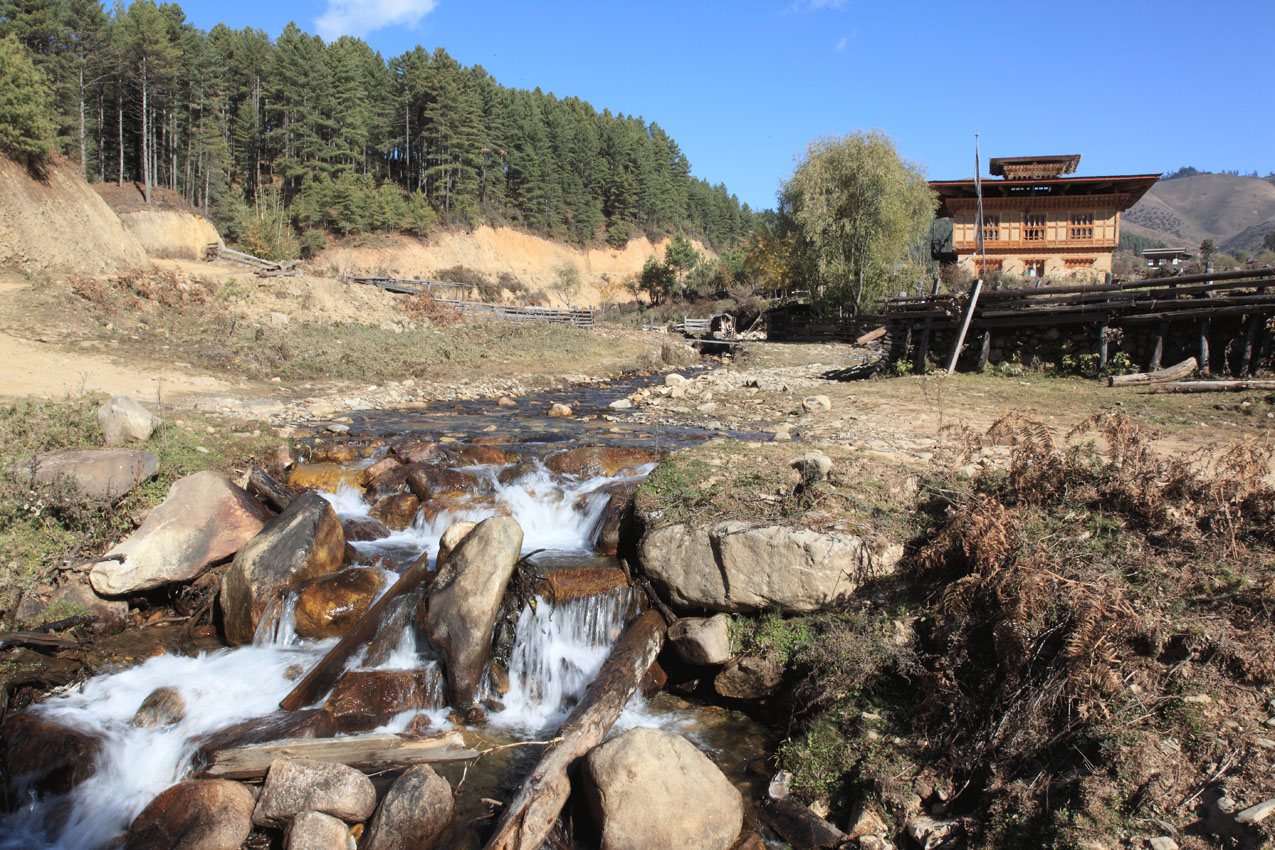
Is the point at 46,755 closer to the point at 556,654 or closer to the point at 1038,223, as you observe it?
the point at 556,654

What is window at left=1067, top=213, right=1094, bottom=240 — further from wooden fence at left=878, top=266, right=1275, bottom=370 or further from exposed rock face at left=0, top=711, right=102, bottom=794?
exposed rock face at left=0, top=711, right=102, bottom=794

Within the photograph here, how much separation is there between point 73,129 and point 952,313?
51.8 meters

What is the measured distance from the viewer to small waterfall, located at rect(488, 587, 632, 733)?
6453 millimetres

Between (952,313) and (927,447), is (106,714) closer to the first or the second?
(927,447)

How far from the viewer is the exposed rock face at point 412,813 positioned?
15.1 feet

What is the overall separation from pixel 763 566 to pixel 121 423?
9.02 metres

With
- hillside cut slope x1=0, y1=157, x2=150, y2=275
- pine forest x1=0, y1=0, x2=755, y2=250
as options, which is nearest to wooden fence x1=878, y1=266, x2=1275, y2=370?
hillside cut slope x1=0, y1=157, x2=150, y2=275

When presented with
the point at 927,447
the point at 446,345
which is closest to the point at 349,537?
the point at 927,447

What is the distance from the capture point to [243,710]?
19.9 ft

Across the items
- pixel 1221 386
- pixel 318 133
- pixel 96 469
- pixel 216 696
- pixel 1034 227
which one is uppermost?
pixel 318 133

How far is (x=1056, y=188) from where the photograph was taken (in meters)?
35.2

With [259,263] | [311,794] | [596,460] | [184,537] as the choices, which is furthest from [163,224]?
[311,794]

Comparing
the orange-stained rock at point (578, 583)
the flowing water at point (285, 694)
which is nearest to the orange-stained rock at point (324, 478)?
the flowing water at point (285, 694)

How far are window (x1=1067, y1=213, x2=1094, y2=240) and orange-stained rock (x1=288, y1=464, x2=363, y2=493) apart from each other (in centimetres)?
3829
